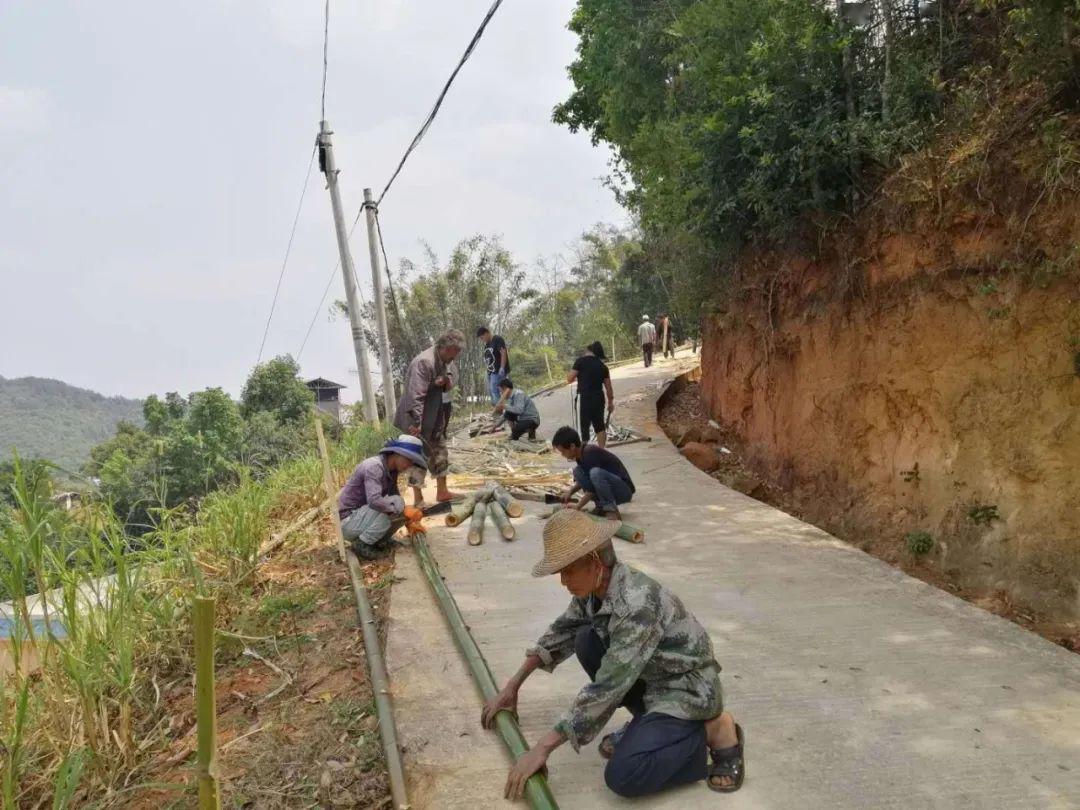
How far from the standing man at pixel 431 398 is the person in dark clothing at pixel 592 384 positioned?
2.15 meters

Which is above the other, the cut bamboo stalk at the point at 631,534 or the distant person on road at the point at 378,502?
the distant person on road at the point at 378,502

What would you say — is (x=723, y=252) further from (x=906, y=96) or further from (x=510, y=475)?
(x=510, y=475)

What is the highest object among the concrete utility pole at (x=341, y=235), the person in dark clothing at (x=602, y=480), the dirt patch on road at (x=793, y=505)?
the concrete utility pole at (x=341, y=235)

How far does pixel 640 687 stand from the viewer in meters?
2.90

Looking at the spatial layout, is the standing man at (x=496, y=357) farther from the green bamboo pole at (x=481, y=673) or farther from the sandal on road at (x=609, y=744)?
the sandal on road at (x=609, y=744)

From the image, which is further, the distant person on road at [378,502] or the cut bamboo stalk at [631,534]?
the cut bamboo stalk at [631,534]

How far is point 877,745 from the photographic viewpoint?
125 inches

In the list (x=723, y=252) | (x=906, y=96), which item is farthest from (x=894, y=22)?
(x=723, y=252)

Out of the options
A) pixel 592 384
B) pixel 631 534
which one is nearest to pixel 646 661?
pixel 631 534

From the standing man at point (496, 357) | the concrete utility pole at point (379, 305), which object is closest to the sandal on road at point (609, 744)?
the standing man at point (496, 357)

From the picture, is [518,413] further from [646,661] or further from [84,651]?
[646,661]

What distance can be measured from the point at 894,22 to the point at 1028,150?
258cm

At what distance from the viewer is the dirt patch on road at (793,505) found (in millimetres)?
4977

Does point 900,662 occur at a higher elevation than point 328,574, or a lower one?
lower
